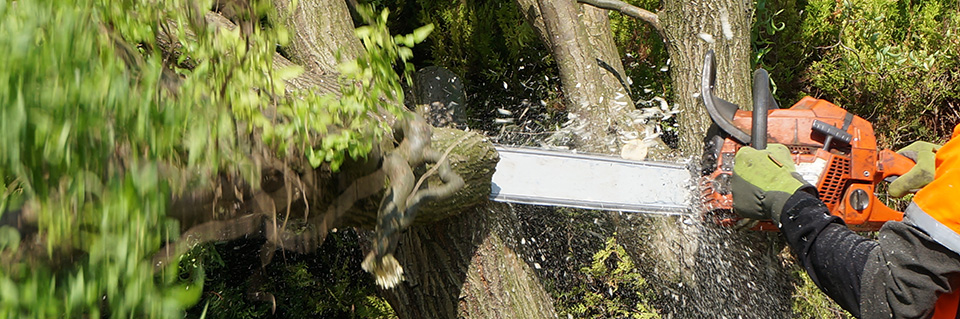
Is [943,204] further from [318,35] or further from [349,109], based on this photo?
[318,35]

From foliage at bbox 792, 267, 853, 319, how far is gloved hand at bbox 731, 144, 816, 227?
43.5 inches

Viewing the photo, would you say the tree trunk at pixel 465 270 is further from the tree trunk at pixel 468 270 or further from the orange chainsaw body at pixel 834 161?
the orange chainsaw body at pixel 834 161

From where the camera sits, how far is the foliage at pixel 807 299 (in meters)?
3.25

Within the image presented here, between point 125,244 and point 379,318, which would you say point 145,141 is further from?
point 379,318

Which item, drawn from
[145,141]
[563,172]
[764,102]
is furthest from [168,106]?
[764,102]

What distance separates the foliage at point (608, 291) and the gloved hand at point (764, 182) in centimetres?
215

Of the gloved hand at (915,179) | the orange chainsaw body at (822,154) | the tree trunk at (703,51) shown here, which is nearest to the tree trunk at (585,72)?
the tree trunk at (703,51)

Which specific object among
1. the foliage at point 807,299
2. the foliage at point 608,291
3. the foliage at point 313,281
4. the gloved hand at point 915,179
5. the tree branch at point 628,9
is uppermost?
the gloved hand at point 915,179

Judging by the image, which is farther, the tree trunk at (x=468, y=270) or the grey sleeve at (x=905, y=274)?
the tree trunk at (x=468, y=270)

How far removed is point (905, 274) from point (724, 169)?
72 cm

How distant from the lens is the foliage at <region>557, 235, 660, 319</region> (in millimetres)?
4434

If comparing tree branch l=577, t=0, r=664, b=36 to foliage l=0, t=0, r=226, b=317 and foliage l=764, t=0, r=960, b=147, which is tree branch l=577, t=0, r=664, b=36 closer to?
foliage l=764, t=0, r=960, b=147

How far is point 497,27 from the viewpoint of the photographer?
5.53 meters

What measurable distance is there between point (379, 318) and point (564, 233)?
4.02ft
